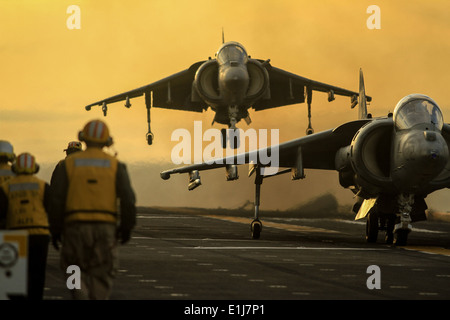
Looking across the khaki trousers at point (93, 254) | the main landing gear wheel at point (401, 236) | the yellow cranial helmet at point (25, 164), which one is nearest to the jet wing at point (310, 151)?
the main landing gear wheel at point (401, 236)

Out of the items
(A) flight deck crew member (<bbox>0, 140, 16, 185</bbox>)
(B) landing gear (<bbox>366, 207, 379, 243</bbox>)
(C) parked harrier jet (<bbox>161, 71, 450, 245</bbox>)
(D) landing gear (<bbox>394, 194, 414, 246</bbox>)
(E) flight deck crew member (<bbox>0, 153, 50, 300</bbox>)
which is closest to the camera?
(E) flight deck crew member (<bbox>0, 153, 50, 300</bbox>)

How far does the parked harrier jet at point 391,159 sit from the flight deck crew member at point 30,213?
10.6 meters

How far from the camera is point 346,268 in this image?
47.3ft

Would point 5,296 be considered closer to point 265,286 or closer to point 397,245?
point 265,286

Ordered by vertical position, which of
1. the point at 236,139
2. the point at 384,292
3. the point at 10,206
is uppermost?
the point at 236,139

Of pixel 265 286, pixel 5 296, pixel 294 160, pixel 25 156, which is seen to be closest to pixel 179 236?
pixel 294 160

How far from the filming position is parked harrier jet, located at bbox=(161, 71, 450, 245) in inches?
729

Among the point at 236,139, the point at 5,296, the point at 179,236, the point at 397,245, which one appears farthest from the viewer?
the point at 236,139

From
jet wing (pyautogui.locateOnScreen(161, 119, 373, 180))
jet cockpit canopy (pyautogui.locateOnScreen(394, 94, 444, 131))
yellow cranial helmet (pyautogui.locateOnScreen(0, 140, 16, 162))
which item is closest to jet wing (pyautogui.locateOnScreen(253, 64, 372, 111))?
jet wing (pyautogui.locateOnScreen(161, 119, 373, 180))

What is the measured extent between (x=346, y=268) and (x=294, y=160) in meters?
9.34

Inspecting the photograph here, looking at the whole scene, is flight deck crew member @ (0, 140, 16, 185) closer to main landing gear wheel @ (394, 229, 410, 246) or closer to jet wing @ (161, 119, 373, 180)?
main landing gear wheel @ (394, 229, 410, 246)

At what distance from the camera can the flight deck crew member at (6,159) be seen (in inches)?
417

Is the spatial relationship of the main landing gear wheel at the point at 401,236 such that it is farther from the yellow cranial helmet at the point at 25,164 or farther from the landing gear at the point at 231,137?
the landing gear at the point at 231,137

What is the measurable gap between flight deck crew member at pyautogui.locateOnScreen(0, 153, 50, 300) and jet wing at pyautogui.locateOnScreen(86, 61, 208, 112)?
1372 inches
